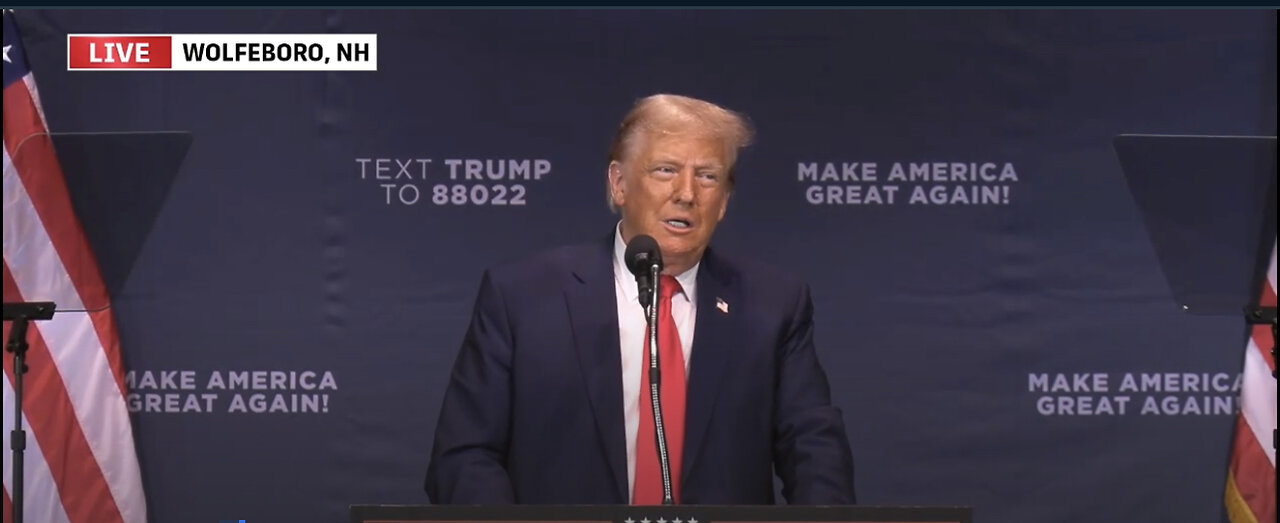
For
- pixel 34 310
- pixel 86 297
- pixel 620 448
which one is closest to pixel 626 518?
pixel 620 448

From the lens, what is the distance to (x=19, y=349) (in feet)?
12.8

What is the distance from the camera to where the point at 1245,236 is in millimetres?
4707

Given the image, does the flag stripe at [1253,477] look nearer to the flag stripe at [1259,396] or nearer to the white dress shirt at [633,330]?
the flag stripe at [1259,396]

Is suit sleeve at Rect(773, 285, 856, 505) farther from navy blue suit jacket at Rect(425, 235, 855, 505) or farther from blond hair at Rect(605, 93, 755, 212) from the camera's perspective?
blond hair at Rect(605, 93, 755, 212)

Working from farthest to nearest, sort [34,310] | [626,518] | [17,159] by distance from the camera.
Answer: [17,159]
[34,310]
[626,518]

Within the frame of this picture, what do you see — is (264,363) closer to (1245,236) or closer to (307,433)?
(307,433)

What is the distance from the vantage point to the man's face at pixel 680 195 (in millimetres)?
3922

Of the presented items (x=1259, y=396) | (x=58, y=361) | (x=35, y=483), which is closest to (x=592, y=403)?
(x=58, y=361)

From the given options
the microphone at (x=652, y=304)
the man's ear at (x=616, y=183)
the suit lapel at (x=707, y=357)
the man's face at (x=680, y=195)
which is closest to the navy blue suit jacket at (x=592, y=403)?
the suit lapel at (x=707, y=357)

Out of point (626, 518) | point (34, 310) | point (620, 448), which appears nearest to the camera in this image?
point (626, 518)

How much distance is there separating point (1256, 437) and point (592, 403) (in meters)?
2.26

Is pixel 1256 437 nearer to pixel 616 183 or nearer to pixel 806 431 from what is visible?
pixel 806 431

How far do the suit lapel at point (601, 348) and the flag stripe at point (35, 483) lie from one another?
1.96 metres

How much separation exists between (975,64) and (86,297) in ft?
8.73
